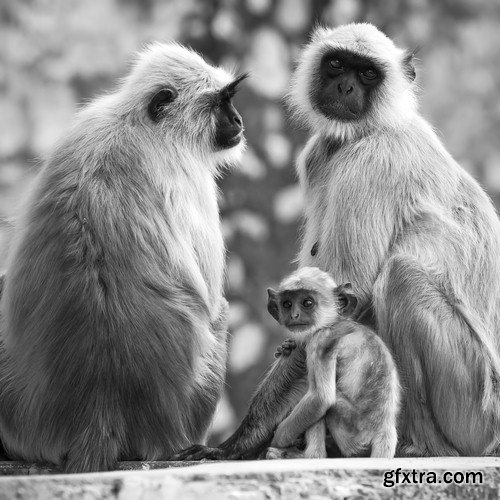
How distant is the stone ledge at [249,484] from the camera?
3.50m

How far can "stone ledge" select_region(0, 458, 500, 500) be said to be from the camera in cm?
350

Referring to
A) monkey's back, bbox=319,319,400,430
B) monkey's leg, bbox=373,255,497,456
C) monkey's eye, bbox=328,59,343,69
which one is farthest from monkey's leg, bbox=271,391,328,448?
monkey's eye, bbox=328,59,343,69

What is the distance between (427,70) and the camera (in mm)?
10289

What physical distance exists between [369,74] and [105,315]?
6.48 ft

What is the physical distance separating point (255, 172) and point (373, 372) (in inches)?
198

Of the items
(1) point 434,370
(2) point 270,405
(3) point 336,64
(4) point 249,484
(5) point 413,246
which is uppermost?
(3) point 336,64

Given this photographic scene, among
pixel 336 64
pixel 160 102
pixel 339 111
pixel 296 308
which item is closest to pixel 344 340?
pixel 296 308

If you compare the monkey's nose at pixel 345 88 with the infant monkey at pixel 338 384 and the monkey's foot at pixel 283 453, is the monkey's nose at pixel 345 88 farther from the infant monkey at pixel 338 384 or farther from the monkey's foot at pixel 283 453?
the monkey's foot at pixel 283 453

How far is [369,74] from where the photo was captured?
18.7 ft

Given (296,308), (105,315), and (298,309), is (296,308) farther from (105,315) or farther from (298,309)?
(105,315)

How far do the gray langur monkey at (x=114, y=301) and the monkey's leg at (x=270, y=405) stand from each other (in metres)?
0.20

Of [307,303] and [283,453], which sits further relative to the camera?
[307,303]
